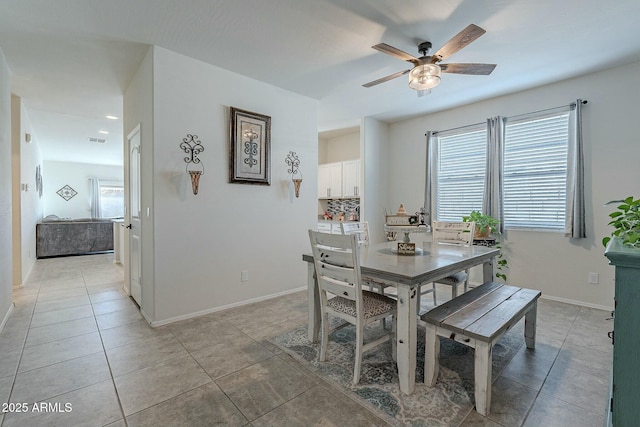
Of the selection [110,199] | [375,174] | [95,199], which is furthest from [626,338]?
[110,199]

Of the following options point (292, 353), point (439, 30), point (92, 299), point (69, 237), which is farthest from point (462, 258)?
point (69, 237)

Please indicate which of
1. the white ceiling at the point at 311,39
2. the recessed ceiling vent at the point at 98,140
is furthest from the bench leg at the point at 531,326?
the recessed ceiling vent at the point at 98,140

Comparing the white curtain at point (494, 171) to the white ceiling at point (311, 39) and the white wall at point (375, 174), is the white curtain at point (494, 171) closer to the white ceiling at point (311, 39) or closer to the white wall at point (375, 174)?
the white ceiling at point (311, 39)

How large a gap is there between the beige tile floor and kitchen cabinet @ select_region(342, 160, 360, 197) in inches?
110

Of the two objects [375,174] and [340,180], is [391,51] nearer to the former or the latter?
[375,174]

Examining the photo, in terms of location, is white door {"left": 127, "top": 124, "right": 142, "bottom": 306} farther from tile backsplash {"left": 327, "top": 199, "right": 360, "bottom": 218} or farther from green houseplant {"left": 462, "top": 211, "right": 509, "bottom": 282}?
green houseplant {"left": 462, "top": 211, "right": 509, "bottom": 282}

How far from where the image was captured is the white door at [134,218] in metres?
3.18

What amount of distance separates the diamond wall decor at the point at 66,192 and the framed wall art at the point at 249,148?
9.43 m

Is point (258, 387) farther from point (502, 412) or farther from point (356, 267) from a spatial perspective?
point (502, 412)

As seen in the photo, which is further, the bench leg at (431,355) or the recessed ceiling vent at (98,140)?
the recessed ceiling vent at (98,140)

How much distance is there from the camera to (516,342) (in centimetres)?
238

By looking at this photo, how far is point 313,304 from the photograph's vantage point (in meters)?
2.36

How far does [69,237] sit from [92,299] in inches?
167

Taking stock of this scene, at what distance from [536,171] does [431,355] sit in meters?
3.08
